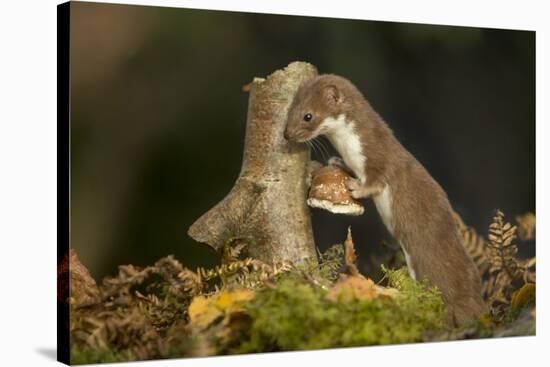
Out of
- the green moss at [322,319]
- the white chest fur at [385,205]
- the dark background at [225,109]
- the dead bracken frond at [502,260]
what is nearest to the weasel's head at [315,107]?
the dark background at [225,109]

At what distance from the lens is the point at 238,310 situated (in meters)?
6.90

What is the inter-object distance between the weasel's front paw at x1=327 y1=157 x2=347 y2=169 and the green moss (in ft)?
3.37

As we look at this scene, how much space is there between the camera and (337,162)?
309 inches

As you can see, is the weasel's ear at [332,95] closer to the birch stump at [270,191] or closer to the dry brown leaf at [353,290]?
the birch stump at [270,191]

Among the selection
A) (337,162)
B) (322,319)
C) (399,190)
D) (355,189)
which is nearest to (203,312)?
(322,319)

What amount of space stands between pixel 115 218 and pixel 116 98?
896mm

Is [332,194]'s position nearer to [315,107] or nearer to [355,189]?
[355,189]

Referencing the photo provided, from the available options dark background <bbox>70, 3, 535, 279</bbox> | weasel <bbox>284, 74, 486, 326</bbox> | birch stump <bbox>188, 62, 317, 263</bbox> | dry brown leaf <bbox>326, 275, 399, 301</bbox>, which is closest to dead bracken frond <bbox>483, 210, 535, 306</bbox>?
dark background <bbox>70, 3, 535, 279</bbox>

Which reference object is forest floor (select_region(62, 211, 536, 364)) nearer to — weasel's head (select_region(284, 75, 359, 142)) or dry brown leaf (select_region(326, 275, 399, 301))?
dry brown leaf (select_region(326, 275, 399, 301))

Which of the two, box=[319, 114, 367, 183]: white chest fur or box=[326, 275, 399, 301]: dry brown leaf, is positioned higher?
box=[319, 114, 367, 183]: white chest fur

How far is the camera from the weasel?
7.68 meters

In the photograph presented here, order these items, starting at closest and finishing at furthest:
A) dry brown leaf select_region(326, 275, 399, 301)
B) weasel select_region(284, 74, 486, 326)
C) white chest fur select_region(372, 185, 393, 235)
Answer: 1. dry brown leaf select_region(326, 275, 399, 301)
2. weasel select_region(284, 74, 486, 326)
3. white chest fur select_region(372, 185, 393, 235)

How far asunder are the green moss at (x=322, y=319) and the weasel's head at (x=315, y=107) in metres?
1.12

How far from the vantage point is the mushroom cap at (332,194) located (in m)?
7.58
